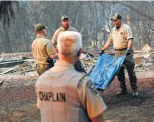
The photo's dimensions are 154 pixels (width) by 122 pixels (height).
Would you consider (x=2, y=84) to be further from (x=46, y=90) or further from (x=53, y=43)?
(x=46, y=90)

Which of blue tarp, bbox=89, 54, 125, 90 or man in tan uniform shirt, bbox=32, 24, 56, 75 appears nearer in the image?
man in tan uniform shirt, bbox=32, 24, 56, 75

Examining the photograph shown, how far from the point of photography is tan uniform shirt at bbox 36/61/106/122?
2984mm

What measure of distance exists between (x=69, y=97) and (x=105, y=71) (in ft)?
16.2

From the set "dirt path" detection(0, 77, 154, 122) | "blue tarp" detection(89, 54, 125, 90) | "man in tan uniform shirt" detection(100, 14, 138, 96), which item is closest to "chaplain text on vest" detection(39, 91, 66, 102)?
"dirt path" detection(0, 77, 154, 122)

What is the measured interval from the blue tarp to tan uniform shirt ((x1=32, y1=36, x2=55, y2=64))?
1.08 m

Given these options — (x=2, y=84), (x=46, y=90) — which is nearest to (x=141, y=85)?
(x=2, y=84)

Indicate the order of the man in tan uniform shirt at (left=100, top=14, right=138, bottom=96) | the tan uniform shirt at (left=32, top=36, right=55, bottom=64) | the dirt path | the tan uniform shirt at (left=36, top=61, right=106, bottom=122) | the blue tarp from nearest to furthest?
1. the tan uniform shirt at (left=36, top=61, right=106, bottom=122)
2. the dirt path
3. the tan uniform shirt at (left=32, top=36, right=55, bottom=64)
4. the blue tarp
5. the man in tan uniform shirt at (left=100, top=14, right=138, bottom=96)

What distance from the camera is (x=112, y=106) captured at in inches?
300

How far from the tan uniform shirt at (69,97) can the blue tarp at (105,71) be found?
4.36 meters

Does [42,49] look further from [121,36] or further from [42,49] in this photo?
[121,36]

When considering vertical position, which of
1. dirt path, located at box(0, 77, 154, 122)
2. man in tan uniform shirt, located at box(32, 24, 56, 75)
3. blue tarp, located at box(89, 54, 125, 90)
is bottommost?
dirt path, located at box(0, 77, 154, 122)

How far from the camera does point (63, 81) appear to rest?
304 centimetres

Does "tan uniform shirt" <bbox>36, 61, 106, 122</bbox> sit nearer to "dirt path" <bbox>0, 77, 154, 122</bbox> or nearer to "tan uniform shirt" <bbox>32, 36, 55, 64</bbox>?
"dirt path" <bbox>0, 77, 154, 122</bbox>

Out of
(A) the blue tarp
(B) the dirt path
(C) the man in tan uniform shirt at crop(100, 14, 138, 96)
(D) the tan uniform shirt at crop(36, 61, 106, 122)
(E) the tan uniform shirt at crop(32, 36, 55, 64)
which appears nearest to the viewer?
(D) the tan uniform shirt at crop(36, 61, 106, 122)
